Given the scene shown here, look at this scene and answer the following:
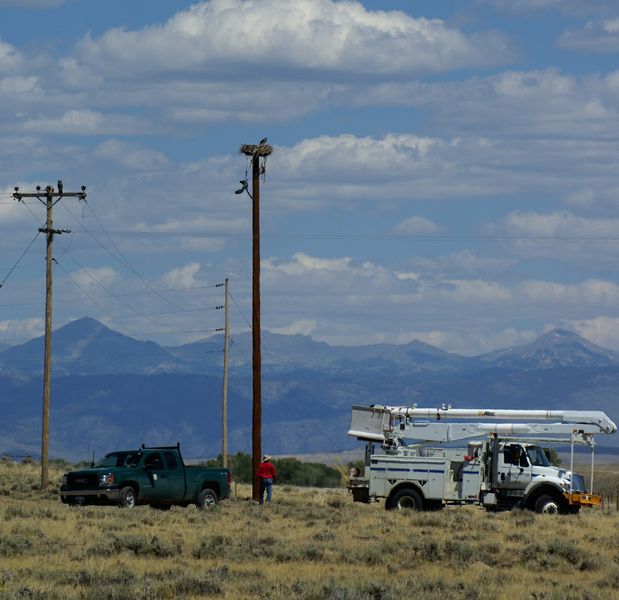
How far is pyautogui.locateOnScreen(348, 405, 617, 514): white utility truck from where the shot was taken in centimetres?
3856

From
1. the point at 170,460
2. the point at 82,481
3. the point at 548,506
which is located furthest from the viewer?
the point at 170,460

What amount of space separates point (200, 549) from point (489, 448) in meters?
15.8

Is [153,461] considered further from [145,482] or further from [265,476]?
[265,476]

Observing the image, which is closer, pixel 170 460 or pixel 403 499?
pixel 403 499

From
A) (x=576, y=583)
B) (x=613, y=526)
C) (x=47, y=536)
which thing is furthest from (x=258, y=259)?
(x=576, y=583)

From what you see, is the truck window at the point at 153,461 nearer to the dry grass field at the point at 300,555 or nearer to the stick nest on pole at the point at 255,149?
the dry grass field at the point at 300,555

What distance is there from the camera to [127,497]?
37625mm

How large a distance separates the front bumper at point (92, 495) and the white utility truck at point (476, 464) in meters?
6.68

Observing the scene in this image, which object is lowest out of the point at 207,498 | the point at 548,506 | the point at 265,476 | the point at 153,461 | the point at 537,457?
the point at 548,506

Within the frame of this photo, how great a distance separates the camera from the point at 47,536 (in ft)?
90.1

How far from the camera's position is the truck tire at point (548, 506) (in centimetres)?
3881

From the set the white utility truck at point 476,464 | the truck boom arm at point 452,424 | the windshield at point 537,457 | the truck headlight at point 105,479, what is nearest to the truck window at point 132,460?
the truck headlight at point 105,479

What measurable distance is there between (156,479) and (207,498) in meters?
1.87

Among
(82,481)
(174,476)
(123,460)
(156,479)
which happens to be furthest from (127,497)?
(174,476)
